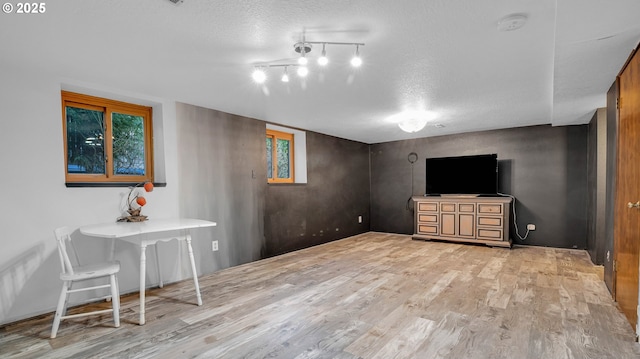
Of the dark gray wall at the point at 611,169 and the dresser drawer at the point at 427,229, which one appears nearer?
the dark gray wall at the point at 611,169

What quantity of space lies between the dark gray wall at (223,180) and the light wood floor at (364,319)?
35 centimetres

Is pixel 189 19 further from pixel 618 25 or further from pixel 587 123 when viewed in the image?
pixel 587 123

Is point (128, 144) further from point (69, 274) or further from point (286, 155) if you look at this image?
point (286, 155)

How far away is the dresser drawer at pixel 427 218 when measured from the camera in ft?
17.3

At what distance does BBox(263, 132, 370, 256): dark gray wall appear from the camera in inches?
175

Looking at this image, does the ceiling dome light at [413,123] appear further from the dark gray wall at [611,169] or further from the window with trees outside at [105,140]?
the window with trees outside at [105,140]

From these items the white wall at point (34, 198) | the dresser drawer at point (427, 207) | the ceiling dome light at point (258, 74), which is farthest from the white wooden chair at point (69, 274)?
the dresser drawer at point (427, 207)

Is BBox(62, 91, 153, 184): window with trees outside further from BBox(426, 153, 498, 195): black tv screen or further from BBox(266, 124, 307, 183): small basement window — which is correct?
BBox(426, 153, 498, 195): black tv screen

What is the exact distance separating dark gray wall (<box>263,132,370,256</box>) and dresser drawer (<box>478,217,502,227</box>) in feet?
7.38

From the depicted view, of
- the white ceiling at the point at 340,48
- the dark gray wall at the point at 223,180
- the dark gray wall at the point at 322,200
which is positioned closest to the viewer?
the white ceiling at the point at 340,48

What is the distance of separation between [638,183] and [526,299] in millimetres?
1225

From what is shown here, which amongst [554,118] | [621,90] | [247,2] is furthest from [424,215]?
[247,2]

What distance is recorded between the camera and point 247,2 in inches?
59.7

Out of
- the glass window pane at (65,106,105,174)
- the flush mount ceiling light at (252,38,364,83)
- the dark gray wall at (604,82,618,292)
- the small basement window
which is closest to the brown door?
the dark gray wall at (604,82,618,292)
